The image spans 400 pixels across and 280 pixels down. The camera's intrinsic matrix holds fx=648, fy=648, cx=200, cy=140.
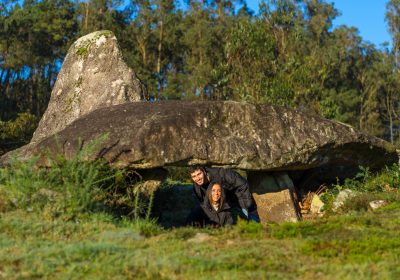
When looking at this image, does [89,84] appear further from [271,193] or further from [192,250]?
[192,250]

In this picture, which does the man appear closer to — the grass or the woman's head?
the woman's head

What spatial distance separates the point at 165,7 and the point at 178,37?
8.83 feet

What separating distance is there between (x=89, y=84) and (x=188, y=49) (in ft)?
126

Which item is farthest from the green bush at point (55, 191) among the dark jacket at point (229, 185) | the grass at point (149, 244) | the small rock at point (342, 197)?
the small rock at point (342, 197)

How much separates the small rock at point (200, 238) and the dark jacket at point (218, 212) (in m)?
2.77

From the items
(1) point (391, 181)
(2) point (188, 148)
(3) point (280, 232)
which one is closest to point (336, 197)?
(1) point (391, 181)

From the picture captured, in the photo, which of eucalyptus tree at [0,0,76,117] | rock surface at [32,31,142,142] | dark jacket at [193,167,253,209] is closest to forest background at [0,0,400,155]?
eucalyptus tree at [0,0,76,117]

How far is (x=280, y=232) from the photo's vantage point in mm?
7117

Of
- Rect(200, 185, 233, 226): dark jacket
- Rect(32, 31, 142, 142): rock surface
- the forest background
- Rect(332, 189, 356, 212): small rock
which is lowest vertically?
Rect(200, 185, 233, 226): dark jacket

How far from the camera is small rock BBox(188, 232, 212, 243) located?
6.72 metres

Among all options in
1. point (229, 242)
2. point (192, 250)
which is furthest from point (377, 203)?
point (192, 250)

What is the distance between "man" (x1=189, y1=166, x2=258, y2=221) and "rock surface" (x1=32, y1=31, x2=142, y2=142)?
4376 mm

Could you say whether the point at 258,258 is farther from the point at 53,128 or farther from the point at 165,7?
the point at 165,7

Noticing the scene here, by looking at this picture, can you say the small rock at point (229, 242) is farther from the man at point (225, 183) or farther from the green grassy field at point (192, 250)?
the man at point (225, 183)
